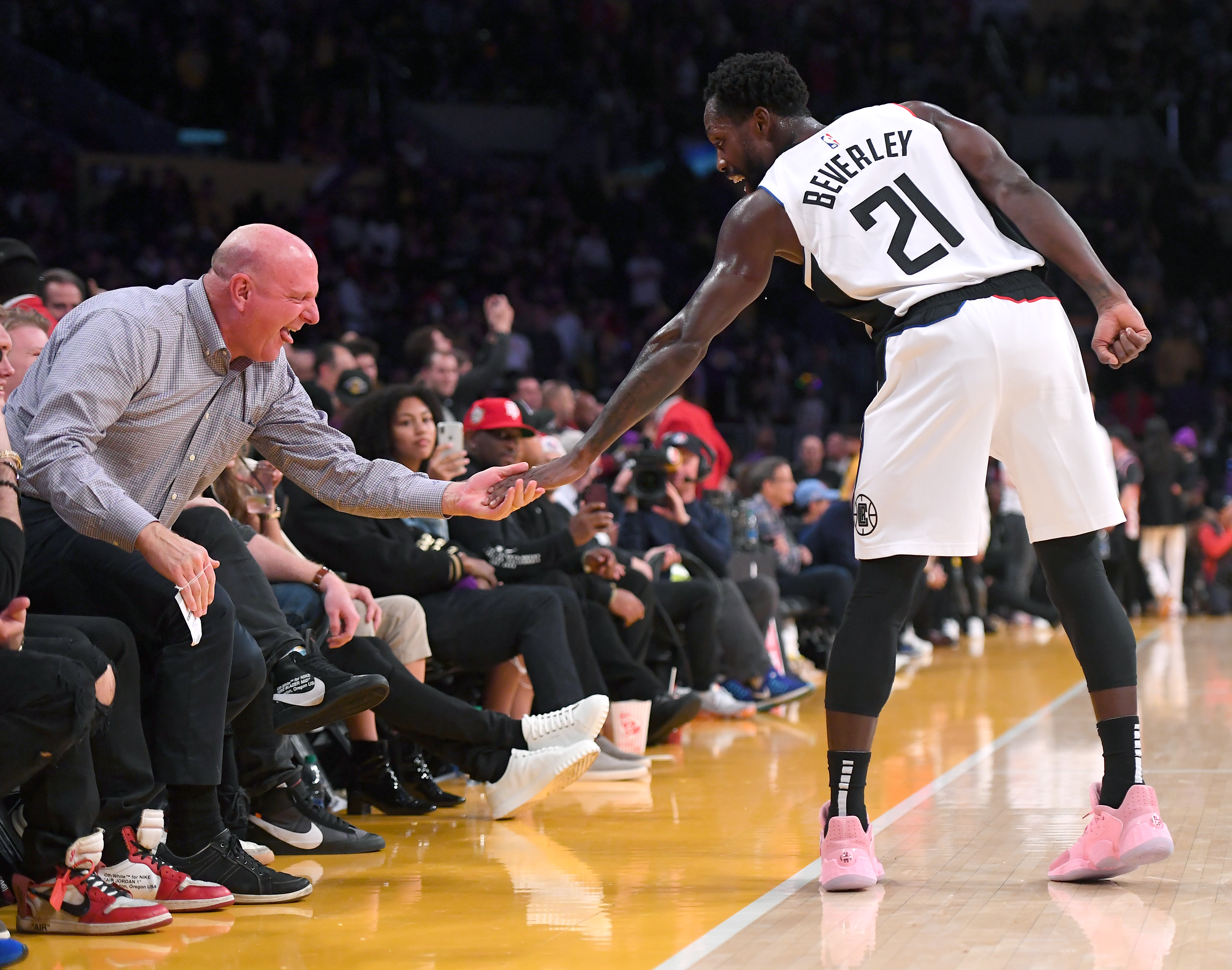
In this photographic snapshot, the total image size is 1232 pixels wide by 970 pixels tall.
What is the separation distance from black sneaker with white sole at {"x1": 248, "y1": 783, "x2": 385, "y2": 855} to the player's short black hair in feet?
6.58

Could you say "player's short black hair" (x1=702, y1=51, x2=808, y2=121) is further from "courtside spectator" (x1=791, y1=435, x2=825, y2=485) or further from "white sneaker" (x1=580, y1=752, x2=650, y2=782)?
"courtside spectator" (x1=791, y1=435, x2=825, y2=485)

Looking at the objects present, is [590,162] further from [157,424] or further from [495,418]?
[157,424]

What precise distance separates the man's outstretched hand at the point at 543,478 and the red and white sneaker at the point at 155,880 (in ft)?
3.23

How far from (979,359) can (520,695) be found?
8.52 ft

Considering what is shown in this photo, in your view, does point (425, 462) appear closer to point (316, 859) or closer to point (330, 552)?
point (330, 552)


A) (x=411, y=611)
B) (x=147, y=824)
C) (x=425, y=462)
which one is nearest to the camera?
(x=147, y=824)

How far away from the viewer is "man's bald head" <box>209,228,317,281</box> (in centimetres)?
338

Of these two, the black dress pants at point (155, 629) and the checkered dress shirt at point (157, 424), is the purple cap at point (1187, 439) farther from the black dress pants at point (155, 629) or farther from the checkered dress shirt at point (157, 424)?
the black dress pants at point (155, 629)

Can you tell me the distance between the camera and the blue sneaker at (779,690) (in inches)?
283

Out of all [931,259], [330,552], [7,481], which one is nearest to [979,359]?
[931,259]

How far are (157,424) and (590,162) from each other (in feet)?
53.4

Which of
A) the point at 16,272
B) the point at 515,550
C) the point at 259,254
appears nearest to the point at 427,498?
the point at 259,254

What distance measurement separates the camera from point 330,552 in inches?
188

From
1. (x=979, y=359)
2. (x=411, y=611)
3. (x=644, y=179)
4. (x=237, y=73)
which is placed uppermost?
(x=237, y=73)
